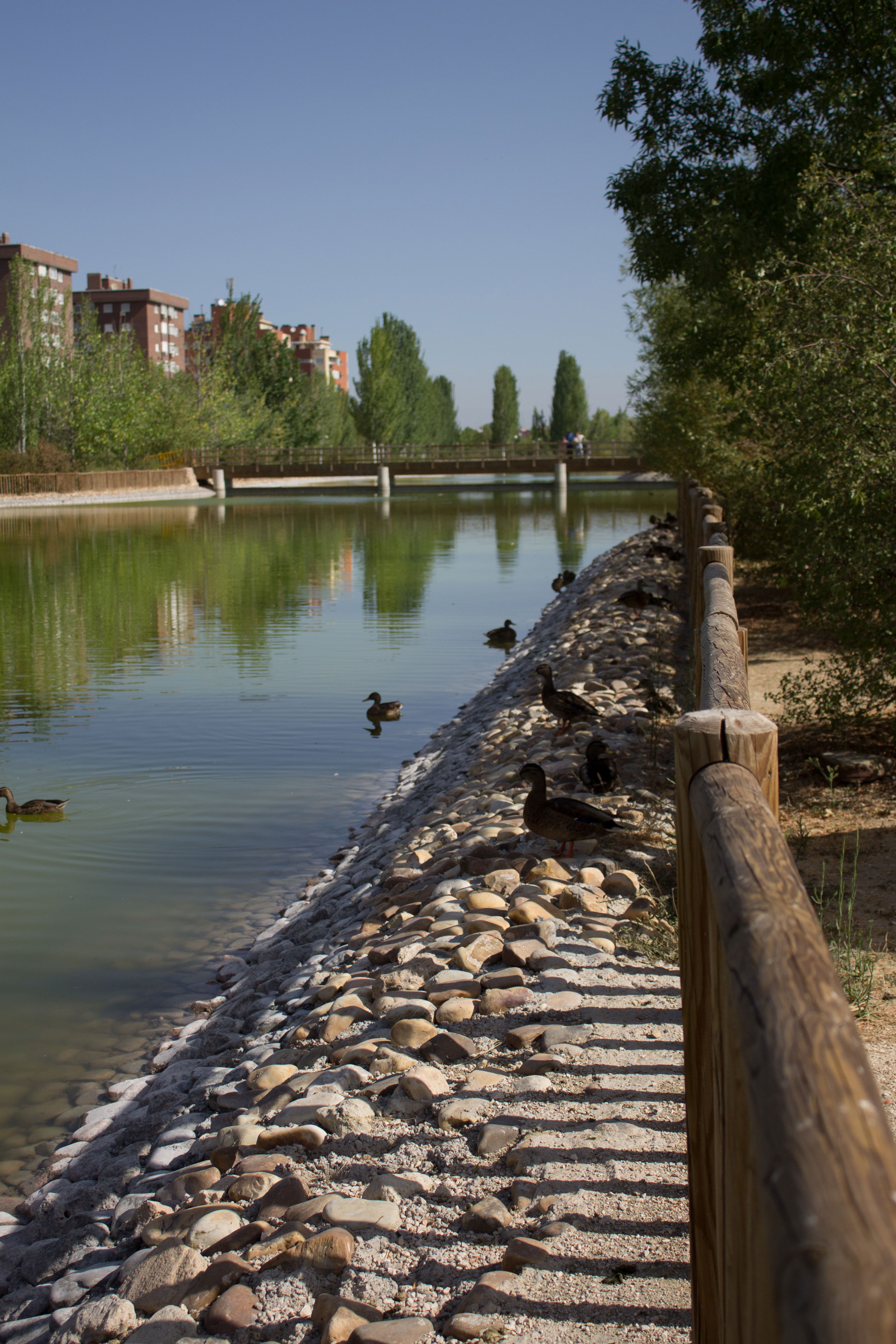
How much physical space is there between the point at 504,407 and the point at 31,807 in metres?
103

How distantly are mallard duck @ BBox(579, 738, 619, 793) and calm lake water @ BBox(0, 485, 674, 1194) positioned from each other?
242cm

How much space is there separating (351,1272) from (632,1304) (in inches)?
28.1

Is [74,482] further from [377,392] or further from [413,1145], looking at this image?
[413,1145]

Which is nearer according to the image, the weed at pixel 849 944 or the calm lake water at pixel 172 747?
the weed at pixel 849 944

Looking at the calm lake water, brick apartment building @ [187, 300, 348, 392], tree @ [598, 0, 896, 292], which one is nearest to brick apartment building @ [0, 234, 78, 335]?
brick apartment building @ [187, 300, 348, 392]

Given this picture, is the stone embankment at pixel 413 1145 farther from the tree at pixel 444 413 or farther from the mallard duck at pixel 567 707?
the tree at pixel 444 413

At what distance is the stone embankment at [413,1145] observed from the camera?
8.80 ft

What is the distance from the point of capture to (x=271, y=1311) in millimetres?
2732

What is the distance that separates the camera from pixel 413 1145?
3.39 metres

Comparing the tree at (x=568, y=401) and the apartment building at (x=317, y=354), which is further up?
the apartment building at (x=317, y=354)

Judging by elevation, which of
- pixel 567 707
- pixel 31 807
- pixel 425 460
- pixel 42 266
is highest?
pixel 42 266

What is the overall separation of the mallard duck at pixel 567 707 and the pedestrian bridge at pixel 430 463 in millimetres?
60174

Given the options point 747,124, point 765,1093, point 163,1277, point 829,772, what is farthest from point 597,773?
point 747,124

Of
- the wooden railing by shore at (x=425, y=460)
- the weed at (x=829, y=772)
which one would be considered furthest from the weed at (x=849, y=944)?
the wooden railing by shore at (x=425, y=460)
